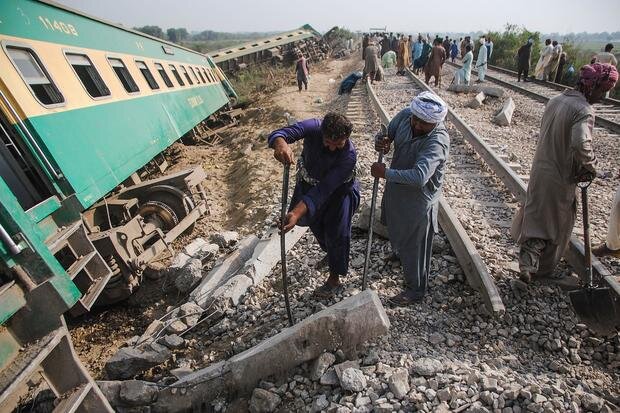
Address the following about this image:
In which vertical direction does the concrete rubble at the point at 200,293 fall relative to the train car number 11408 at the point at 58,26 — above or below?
below

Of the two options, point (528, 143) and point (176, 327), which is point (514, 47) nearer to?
point (528, 143)

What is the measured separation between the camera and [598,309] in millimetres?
2961

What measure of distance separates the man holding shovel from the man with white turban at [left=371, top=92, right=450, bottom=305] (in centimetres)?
104

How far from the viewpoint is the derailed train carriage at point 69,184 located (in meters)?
2.47

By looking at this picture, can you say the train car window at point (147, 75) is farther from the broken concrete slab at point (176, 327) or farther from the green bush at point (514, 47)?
the green bush at point (514, 47)

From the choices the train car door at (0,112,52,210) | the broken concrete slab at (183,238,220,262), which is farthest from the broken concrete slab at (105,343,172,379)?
the train car door at (0,112,52,210)

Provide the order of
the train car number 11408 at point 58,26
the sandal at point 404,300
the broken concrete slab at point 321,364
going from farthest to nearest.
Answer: the train car number 11408 at point 58,26 < the sandal at point 404,300 < the broken concrete slab at point 321,364

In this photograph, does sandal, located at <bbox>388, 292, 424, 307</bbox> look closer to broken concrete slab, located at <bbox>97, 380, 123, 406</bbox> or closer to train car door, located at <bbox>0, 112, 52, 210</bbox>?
broken concrete slab, located at <bbox>97, 380, 123, 406</bbox>

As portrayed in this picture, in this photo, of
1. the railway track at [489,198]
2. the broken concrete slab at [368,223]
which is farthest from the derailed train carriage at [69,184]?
the railway track at [489,198]

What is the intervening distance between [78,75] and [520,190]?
6.51 meters

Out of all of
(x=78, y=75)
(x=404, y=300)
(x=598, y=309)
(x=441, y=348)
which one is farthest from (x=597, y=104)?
(x=78, y=75)

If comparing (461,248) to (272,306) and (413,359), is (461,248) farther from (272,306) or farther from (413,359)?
(272,306)

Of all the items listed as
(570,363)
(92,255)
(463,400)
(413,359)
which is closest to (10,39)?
(92,255)

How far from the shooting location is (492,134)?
8008mm
